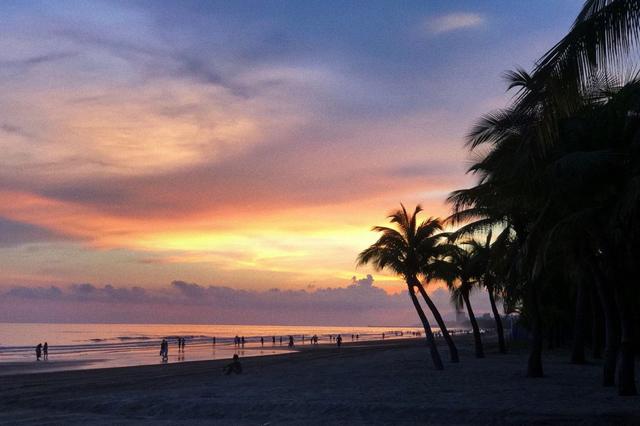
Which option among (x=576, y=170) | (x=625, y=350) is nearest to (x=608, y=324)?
(x=625, y=350)

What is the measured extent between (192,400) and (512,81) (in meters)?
12.9

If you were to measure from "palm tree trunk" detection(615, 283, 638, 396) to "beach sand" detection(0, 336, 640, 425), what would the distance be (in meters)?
0.45

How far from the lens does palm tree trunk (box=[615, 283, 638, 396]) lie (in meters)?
17.2

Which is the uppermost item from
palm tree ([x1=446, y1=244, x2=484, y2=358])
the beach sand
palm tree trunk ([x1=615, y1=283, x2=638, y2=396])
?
palm tree ([x1=446, y1=244, x2=484, y2=358])

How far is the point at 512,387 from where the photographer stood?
21141mm

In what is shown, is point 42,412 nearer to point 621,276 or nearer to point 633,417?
point 633,417

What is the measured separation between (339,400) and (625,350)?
7.80 m

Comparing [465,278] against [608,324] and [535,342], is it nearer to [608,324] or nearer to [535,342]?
[535,342]

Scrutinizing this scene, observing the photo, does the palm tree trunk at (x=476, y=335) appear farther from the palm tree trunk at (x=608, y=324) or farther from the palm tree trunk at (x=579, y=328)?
the palm tree trunk at (x=608, y=324)

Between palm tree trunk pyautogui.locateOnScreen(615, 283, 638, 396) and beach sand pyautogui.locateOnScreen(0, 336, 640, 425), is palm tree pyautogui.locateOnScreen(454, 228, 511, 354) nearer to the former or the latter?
beach sand pyautogui.locateOnScreen(0, 336, 640, 425)

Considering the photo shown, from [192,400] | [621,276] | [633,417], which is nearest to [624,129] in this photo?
[621,276]

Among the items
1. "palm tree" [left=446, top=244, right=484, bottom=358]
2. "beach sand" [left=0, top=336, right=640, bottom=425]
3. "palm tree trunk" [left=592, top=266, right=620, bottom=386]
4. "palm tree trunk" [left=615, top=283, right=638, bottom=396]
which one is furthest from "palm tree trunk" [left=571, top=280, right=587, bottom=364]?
"palm tree trunk" [left=615, top=283, right=638, bottom=396]

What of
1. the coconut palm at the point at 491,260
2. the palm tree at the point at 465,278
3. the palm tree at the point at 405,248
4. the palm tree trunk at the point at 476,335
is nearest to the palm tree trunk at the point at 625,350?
the coconut palm at the point at 491,260

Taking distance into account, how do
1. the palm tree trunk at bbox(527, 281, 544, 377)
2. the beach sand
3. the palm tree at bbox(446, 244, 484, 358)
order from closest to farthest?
the beach sand < the palm tree trunk at bbox(527, 281, 544, 377) < the palm tree at bbox(446, 244, 484, 358)
